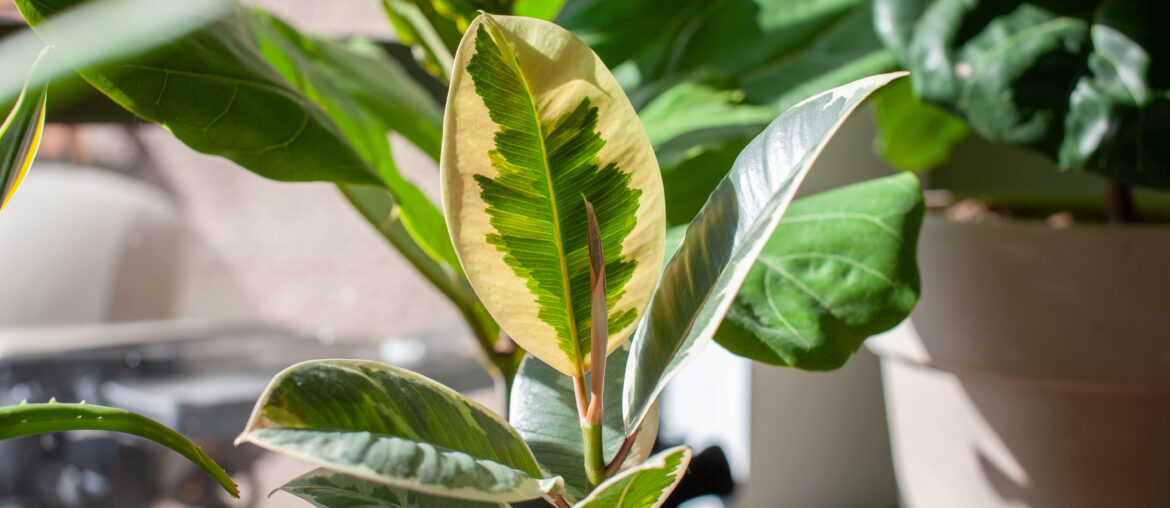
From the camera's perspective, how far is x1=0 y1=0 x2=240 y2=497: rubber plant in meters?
0.20

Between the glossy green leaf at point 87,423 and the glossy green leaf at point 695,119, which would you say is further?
the glossy green leaf at point 695,119

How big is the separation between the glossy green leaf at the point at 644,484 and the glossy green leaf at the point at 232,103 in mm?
199

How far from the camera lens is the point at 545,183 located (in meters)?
0.21

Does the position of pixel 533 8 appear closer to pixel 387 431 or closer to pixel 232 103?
pixel 232 103

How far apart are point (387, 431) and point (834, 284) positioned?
211mm

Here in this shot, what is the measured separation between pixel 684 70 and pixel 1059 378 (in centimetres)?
30

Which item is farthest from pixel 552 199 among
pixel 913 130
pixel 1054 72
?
pixel 913 130

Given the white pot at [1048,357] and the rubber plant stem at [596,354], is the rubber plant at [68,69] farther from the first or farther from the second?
the white pot at [1048,357]

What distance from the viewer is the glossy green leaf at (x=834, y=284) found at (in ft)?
1.03

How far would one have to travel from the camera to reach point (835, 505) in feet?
3.01

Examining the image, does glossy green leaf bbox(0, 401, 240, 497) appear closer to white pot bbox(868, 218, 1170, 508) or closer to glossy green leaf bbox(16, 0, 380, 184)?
glossy green leaf bbox(16, 0, 380, 184)

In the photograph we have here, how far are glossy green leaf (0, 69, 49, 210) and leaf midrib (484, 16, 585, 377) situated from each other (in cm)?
15

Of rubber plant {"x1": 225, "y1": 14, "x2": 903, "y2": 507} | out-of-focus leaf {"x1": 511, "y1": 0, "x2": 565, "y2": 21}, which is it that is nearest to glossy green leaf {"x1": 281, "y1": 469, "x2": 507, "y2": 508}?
rubber plant {"x1": 225, "y1": 14, "x2": 903, "y2": 507}

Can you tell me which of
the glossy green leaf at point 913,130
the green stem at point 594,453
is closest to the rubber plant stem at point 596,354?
the green stem at point 594,453
